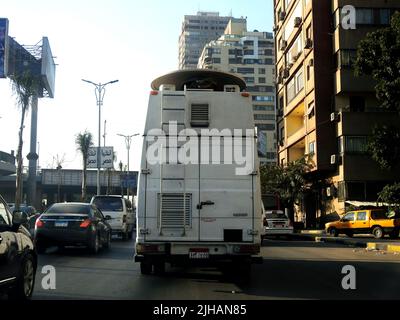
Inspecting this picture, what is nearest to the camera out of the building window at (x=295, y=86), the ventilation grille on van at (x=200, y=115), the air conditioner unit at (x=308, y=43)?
the ventilation grille on van at (x=200, y=115)

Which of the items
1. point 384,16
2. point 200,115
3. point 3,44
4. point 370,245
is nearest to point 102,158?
point 3,44

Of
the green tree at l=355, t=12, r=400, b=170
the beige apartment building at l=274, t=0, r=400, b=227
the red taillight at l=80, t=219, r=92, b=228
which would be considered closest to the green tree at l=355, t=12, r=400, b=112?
the green tree at l=355, t=12, r=400, b=170

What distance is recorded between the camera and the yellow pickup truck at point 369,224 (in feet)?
94.8

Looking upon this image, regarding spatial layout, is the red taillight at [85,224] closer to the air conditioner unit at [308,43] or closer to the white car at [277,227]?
the white car at [277,227]

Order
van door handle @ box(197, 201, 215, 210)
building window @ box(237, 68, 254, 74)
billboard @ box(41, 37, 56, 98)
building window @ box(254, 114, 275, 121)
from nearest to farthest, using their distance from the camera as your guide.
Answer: van door handle @ box(197, 201, 215, 210) < billboard @ box(41, 37, 56, 98) < building window @ box(254, 114, 275, 121) < building window @ box(237, 68, 254, 74)

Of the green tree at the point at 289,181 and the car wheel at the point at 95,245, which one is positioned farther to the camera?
the green tree at the point at 289,181

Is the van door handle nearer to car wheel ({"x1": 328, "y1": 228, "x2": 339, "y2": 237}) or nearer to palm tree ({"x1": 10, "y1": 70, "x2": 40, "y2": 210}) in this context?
palm tree ({"x1": 10, "y1": 70, "x2": 40, "y2": 210})

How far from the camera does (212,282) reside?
10.5 metres

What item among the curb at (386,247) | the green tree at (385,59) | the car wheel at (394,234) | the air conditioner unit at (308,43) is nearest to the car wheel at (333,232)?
the car wheel at (394,234)

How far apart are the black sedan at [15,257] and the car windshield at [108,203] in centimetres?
1559

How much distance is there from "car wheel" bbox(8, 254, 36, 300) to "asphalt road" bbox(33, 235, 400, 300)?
46cm

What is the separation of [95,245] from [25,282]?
8562 mm

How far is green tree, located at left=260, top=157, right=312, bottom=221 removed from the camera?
4228 centimetres
